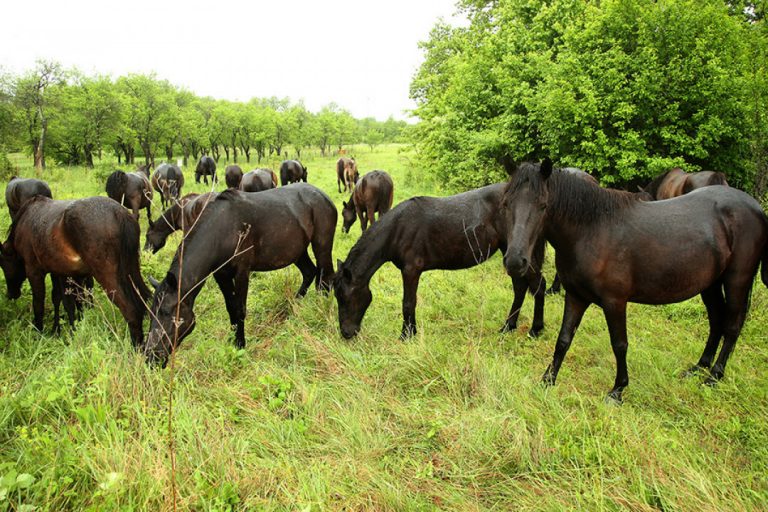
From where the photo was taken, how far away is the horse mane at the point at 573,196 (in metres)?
3.38

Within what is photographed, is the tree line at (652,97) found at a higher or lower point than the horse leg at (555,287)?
higher

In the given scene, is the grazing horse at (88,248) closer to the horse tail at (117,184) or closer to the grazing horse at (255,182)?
the horse tail at (117,184)

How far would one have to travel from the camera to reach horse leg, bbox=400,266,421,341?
516cm

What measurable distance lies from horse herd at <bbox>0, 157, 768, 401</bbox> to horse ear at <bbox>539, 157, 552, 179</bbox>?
0.04ft

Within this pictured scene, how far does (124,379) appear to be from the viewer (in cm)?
343

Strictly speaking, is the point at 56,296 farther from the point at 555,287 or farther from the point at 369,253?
the point at 555,287

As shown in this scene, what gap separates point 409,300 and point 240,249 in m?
2.21

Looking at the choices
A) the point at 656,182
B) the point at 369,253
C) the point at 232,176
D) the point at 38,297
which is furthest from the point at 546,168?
the point at 232,176

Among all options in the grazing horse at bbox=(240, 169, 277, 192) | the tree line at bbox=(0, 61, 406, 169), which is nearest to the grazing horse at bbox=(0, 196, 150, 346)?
the grazing horse at bbox=(240, 169, 277, 192)

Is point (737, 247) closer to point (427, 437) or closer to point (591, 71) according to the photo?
point (427, 437)

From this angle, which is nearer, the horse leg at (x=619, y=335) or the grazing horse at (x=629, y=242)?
the grazing horse at (x=629, y=242)

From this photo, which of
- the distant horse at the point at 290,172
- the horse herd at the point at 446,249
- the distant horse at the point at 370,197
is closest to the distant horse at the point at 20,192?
the horse herd at the point at 446,249

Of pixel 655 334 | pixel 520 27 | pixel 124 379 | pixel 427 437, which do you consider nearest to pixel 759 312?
pixel 655 334

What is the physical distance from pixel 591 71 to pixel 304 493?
10208 mm
